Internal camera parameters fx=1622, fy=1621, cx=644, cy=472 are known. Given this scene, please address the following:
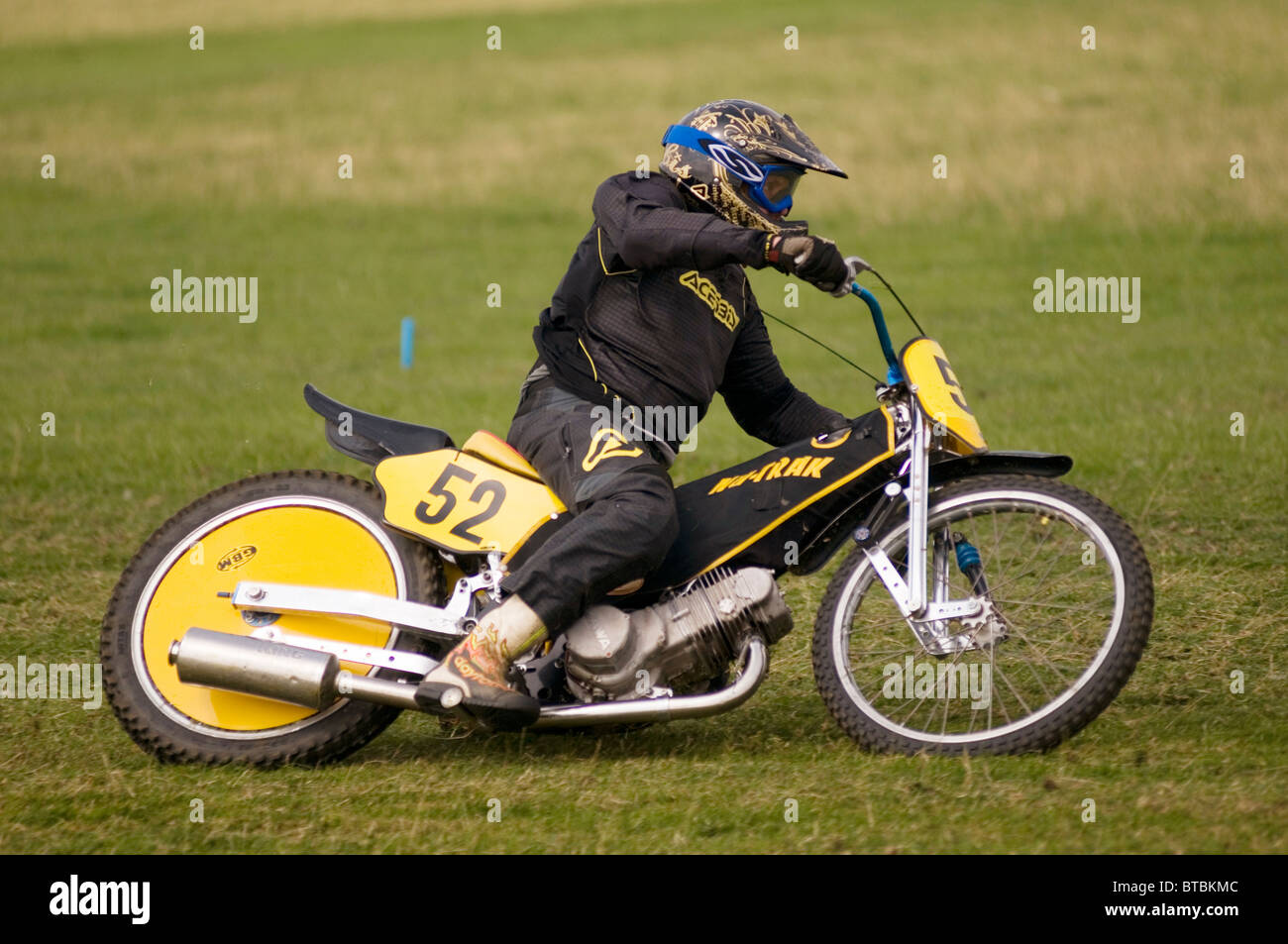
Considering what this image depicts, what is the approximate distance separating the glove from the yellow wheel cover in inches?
66.6

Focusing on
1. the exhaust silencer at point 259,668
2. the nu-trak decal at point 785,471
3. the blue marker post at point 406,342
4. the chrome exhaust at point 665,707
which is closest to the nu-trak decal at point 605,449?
the nu-trak decal at point 785,471

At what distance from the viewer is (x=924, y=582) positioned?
5.21m

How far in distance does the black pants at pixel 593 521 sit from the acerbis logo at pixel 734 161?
0.93 meters

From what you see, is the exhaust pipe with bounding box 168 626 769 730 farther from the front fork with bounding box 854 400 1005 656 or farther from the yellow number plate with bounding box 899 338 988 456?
the yellow number plate with bounding box 899 338 988 456

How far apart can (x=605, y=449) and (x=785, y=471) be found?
0.60 metres

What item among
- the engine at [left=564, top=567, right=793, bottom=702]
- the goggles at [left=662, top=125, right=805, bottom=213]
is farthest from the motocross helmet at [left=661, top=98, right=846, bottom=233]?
the engine at [left=564, top=567, right=793, bottom=702]

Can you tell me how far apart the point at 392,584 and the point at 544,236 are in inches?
617

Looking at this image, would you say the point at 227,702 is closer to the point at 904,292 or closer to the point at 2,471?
the point at 2,471

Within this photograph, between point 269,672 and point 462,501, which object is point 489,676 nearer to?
point 462,501

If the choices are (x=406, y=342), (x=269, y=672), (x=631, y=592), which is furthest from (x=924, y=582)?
(x=406, y=342)

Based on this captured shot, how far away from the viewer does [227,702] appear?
5.43 metres

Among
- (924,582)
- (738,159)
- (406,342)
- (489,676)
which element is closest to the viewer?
(489,676)

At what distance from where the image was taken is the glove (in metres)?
4.86

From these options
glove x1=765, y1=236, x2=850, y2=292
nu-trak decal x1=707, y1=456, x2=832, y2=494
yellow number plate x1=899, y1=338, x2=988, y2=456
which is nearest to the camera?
glove x1=765, y1=236, x2=850, y2=292
